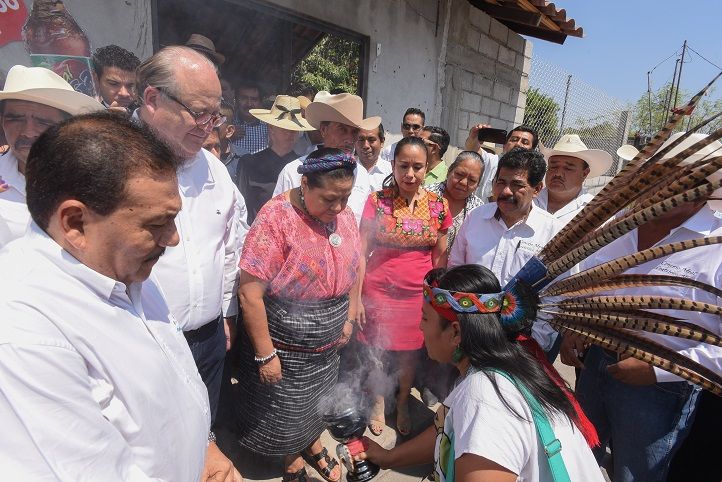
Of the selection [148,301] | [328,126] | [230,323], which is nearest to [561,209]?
[328,126]

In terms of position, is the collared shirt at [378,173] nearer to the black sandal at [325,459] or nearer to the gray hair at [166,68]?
the gray hair at [166,68]

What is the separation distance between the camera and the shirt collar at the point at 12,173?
1.87 meters

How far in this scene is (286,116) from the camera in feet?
13.4

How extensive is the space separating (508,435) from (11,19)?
12.1ft

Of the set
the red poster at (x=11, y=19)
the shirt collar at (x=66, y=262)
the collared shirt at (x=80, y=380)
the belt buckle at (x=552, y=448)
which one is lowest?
the belt buckle at (x=552, y=448)

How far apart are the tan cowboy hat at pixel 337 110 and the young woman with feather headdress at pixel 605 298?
2314 millimetres

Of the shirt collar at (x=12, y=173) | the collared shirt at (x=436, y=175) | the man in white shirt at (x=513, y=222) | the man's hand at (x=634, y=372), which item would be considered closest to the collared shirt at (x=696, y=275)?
the man's hand at (x=634, y=372)

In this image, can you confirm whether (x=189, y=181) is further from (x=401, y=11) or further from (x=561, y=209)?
(x=401, y=11)

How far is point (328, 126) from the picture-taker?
363 cm

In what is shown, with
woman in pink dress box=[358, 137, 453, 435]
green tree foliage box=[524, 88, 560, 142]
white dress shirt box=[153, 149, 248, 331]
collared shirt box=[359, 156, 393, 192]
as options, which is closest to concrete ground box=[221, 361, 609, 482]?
woman in pink dress box=[358, 137, 453, 435]

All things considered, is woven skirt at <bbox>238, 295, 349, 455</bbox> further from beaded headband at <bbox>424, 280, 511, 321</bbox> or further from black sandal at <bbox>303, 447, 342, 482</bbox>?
beaded headband at <bbox>424, 280, 511, 321</bbox>

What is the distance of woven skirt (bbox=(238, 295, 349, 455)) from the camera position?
2.43 m

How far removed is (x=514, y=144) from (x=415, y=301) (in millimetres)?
2266

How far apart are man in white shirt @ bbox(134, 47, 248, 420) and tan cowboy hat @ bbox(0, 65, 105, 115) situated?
267mm
